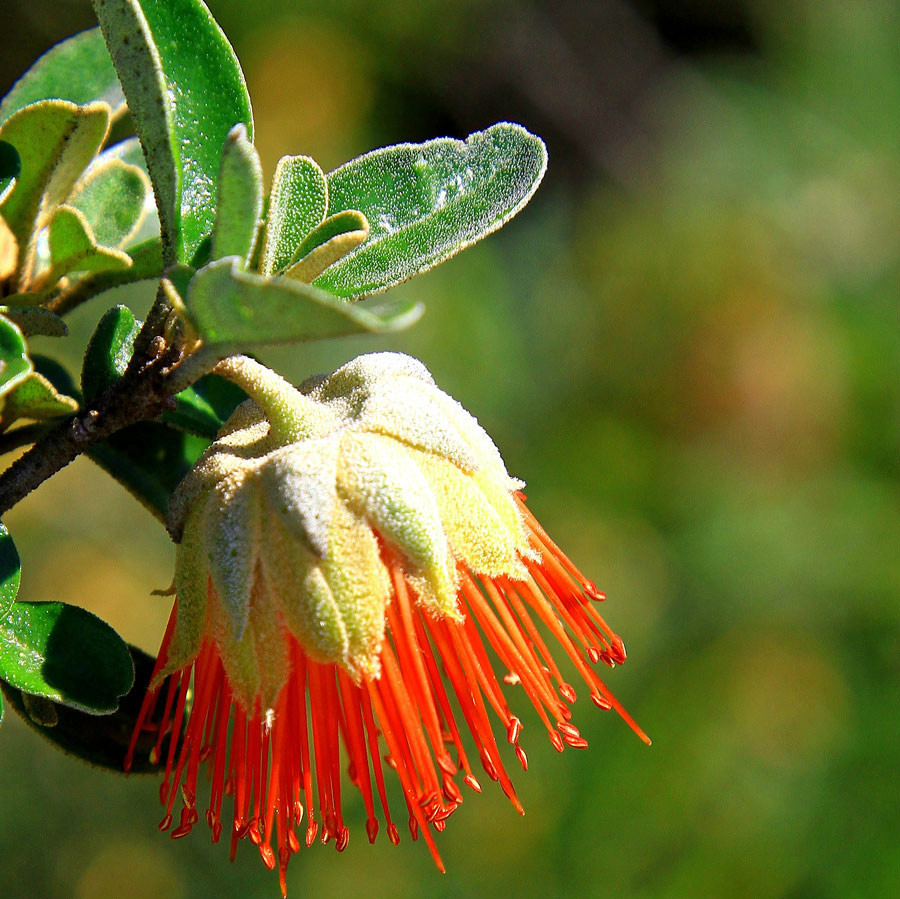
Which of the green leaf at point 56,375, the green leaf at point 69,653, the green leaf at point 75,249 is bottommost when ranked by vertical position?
the green leaf at point 69,653

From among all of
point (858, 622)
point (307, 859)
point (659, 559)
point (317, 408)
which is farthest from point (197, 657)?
point (858, 622)

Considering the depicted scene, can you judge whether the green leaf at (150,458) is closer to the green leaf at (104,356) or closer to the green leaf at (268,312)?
the green leaf at (104,356)

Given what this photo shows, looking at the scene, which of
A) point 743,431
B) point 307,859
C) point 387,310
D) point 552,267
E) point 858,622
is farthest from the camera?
point 552,267

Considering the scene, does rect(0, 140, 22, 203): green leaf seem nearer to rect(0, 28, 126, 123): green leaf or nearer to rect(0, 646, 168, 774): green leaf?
rect(0, 28, 126, 123): green leaf

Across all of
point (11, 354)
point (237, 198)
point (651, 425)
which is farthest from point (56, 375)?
point (651, 425)

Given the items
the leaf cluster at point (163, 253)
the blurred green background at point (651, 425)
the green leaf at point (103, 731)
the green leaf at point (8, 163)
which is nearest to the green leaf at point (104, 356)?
the leaf cluster at point (163, 253)

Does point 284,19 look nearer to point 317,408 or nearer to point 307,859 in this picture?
point 307,859

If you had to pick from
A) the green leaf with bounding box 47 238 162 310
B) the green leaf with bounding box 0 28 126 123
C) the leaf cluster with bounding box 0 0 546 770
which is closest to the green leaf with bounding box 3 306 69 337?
the leaf cluster with bounding box 0 0 546 770
